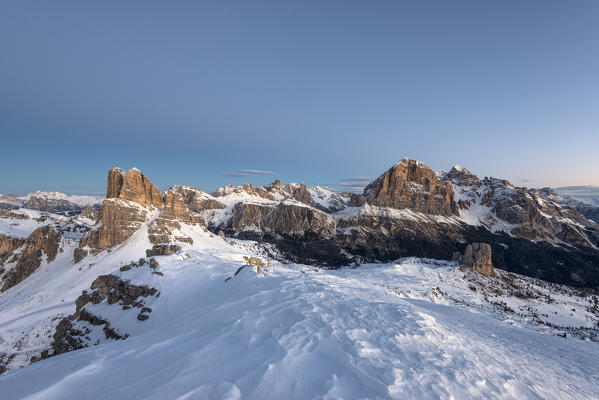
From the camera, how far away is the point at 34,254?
3755 inches

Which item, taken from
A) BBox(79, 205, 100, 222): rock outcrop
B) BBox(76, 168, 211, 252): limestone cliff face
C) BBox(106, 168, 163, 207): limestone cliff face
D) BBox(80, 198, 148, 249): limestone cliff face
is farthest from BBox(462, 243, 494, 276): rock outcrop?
BBox(79, 205, 100, 222): rock outcrop

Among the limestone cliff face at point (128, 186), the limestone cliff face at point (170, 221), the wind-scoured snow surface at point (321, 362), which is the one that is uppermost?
the wind-scoured snow surface at point (321, 362)

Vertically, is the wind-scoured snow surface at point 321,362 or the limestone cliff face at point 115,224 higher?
the wind-scoured snow surface at point 321,362

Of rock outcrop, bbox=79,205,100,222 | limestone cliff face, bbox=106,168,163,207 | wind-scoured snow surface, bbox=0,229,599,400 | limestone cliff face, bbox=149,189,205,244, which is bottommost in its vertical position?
rock outcrop, bbox=79,205,100,222

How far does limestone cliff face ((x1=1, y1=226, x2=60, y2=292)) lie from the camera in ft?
288

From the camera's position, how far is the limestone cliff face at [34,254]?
87.8 metres

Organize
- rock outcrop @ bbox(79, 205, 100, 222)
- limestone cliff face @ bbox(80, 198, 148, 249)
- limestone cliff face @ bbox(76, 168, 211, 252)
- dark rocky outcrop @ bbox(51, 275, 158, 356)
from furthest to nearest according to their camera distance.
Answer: rock outcrop @ bbox(79, 205, 100, 222), limestone cliff face @ bbox(76, 168, 211, 252), limestone cliff face @ bbox(80, 198, 148, 249), dark rocky outcrop @ bbox(51, 275, 158, 356)

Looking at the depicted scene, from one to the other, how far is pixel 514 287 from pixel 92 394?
4258 inches

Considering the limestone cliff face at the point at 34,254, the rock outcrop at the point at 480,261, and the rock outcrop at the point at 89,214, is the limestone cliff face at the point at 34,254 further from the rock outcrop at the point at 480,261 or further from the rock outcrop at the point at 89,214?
the rock outcrop at the point at 480,261

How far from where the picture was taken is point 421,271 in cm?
7275

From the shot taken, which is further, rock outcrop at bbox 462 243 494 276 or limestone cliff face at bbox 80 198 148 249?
limestone cliff face at bbox 80 198 148 249

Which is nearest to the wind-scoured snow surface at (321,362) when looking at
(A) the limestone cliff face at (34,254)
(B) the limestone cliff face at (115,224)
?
(B) the limestone cliff face at (115,224)

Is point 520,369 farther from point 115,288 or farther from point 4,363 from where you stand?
point 4,363

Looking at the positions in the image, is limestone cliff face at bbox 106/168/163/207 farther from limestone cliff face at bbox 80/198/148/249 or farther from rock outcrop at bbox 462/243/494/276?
rock outcrop at bbox 462/243/494/276
